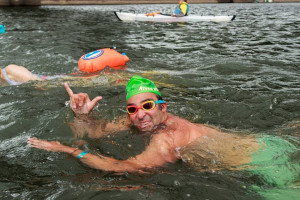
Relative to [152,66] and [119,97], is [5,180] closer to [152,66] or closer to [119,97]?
[119,97]

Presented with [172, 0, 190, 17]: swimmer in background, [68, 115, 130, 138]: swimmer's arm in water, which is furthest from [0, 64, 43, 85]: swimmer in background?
[172, 0, 190, 17]: swimmer in background

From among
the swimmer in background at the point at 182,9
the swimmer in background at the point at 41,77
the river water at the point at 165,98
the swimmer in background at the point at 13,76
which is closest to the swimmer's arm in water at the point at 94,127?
the river water at the point at 165,98

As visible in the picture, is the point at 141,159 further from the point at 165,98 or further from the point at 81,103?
the point at 165,98

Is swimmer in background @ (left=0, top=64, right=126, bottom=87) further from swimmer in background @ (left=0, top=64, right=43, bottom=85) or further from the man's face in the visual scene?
the man's face

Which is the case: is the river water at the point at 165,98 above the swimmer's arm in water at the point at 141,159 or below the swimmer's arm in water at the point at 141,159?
below

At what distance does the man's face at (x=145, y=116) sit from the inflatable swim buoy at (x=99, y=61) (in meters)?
4.05

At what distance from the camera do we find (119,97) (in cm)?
634

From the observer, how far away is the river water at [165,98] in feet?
10.6

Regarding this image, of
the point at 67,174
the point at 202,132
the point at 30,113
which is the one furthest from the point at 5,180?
the point at 202,132

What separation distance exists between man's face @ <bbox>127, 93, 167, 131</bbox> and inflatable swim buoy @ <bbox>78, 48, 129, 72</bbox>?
405 cm

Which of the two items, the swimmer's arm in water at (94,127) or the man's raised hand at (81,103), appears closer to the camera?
the man's raised hand at (81,103)

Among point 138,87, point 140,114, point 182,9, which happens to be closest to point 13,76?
point 138,87

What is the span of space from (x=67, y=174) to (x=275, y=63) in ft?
25.7

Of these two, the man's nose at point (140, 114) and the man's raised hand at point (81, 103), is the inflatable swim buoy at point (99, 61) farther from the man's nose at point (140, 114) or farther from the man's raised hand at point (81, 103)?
the man's nose at point (140, 114)
